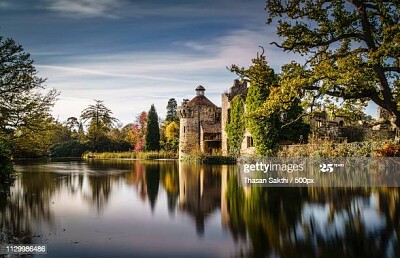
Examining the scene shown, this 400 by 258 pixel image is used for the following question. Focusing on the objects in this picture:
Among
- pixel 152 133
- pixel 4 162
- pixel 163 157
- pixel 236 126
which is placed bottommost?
pixel 163 157

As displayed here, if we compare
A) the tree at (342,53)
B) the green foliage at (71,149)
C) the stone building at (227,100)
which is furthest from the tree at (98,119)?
the tree at (342,53)

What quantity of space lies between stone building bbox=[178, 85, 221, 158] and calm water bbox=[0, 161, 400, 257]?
983 inches

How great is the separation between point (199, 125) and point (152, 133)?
40.4 feet

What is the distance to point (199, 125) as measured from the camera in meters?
40.5

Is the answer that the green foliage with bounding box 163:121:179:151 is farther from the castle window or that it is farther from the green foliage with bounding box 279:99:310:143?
the green foliage with bounding box 279:99:310:143

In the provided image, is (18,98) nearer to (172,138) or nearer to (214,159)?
(214,159)

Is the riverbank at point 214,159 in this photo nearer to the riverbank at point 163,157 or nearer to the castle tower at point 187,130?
the riverbank at point 163,157

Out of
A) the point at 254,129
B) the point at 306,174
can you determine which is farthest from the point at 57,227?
the point at 254,129

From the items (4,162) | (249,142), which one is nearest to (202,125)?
(249,142)

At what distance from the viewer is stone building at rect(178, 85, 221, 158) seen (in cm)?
3931

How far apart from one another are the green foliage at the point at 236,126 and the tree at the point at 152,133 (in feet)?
58.6

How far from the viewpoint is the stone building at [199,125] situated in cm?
3931

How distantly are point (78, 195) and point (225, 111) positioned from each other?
2493 centimetres

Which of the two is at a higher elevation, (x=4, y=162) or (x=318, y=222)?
(x=4, y=162)
